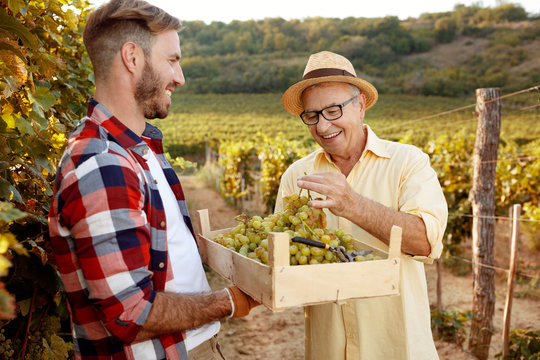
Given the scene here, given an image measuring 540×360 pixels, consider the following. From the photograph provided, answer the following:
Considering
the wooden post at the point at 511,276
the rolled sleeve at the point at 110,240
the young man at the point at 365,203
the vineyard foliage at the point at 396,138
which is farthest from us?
the vineyard foliage at the point at 396,138

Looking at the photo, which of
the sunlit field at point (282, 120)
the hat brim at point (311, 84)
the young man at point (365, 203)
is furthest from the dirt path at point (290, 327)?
the sunlit field at point (282, 120)

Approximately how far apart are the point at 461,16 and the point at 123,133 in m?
102

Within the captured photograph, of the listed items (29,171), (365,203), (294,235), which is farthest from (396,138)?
(29,171)

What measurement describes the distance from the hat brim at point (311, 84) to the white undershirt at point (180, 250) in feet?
3.44

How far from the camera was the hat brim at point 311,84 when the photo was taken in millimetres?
2295

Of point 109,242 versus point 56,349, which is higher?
point 109,242

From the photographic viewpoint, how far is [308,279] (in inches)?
54.8

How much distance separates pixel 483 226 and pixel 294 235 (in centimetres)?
447

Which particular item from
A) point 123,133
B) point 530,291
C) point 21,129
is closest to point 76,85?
point 21,129

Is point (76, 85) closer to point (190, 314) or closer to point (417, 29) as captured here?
point (190, 314)

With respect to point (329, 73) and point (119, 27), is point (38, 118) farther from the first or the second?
point (329, 73)

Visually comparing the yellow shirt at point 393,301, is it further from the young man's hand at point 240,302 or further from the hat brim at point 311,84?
the young man's hand at point 240,302

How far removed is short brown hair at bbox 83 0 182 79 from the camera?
1.54m

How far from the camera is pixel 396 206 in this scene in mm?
2164
